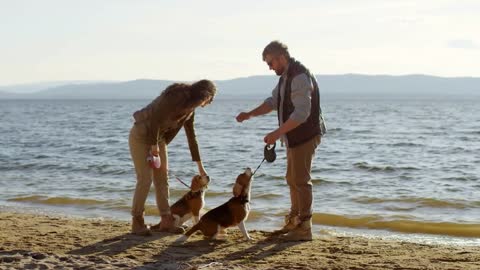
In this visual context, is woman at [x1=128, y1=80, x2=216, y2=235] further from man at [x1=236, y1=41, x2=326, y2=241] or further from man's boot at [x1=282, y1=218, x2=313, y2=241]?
man's boot at [x1=282, y1=218, x2=313, y2=241]

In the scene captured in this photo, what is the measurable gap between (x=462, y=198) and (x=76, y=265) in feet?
25.3

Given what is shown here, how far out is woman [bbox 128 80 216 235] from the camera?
716 cm

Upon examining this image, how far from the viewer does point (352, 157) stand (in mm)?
19766

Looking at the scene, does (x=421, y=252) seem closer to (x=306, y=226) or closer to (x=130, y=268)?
(x=306, y=226)

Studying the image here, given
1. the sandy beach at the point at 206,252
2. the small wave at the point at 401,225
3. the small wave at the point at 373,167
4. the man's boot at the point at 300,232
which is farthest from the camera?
the small wave at the point at 373,167

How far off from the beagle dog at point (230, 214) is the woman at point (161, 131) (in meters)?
0.58

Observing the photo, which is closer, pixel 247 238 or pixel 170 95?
pixel 170 95

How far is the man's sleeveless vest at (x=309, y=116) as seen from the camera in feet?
23.5

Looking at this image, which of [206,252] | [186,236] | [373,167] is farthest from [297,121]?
[373,167]

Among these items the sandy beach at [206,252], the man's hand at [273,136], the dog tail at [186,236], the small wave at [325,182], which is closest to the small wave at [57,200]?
the sandy beach at [206,252]

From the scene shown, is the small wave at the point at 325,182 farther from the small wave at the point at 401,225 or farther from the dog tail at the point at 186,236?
the dog tail at the point at 186,236

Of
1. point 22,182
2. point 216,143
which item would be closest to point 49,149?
point 216,143

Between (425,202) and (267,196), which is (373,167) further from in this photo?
(267,196)

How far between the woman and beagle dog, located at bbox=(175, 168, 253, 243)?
583 mm
